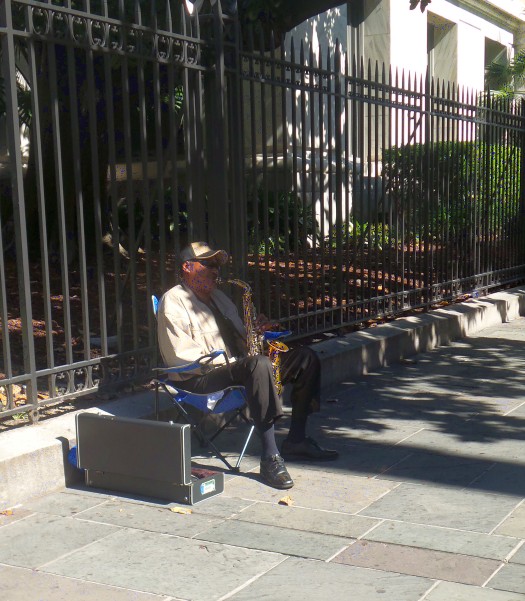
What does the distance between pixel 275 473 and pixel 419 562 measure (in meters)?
1.35

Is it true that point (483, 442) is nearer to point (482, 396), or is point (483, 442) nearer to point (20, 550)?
point (482, 396)

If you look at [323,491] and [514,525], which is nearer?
[514,525]

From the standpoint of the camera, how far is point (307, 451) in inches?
224

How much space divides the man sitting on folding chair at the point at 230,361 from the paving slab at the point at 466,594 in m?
1.58

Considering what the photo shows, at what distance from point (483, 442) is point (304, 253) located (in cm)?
270

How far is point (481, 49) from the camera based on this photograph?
21766mm

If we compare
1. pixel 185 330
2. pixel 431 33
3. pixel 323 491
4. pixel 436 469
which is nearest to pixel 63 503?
pixel 185 330

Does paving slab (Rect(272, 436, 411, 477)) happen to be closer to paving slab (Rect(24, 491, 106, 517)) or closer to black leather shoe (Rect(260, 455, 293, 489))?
black leather shoe (Rect(260, 455, 293, 489))

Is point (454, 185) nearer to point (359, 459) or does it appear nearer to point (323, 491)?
point (359, 459)

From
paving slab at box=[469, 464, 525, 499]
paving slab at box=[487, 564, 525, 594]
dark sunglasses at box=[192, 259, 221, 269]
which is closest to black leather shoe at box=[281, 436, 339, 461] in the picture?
paving slab at box=[469, 464, 525, 499]

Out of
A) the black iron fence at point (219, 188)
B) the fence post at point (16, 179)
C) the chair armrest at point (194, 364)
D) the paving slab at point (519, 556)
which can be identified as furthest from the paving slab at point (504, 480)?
the fence post at point (16, 179)

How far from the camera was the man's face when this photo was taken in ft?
19.0

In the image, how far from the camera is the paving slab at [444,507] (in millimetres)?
4527

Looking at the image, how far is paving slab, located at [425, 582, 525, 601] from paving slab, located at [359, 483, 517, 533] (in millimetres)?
718
